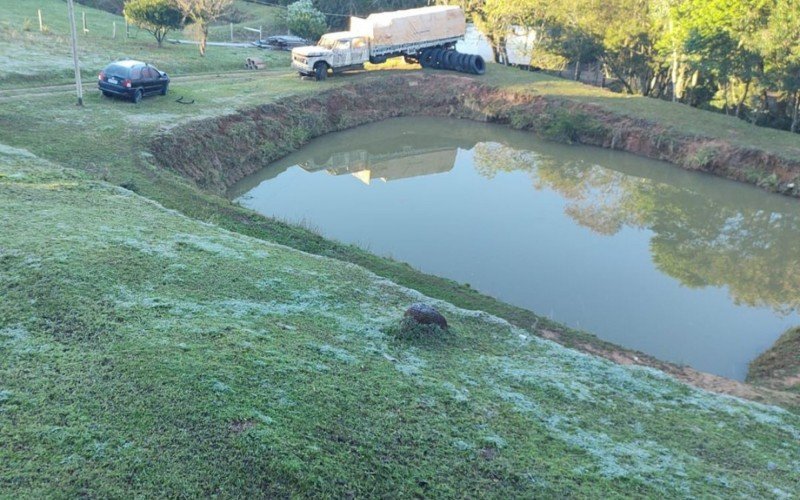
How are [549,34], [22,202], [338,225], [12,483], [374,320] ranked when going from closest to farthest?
1. [12,483]
2. [374,320]
3. [22,202]
4. [338,225]
5. [549,34]

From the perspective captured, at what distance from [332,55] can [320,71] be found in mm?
1091

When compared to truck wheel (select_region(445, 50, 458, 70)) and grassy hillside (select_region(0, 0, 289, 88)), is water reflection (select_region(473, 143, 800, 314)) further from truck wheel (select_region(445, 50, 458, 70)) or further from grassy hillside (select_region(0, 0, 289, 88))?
grassy hillside (select_region(0, 0, 289, 88))

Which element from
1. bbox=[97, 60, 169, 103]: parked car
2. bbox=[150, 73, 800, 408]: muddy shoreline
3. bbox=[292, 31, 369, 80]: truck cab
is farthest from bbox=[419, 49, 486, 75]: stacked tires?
bbox=[97, 60, 169, 103]: parked car

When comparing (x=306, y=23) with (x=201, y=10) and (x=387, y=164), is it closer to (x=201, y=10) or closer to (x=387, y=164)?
(x=201, y=10)

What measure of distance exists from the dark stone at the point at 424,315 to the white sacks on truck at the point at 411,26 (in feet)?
96.9

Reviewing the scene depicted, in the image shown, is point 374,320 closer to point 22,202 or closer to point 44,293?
point 44,293

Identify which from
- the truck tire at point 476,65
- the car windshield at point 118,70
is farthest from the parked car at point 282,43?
the car windshield at point 118,70

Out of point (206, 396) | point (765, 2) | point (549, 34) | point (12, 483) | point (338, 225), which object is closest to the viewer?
point (12, 483)

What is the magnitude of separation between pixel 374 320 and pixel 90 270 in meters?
4.22

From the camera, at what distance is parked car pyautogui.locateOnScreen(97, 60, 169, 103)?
24.3 m

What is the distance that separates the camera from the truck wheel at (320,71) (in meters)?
34.3

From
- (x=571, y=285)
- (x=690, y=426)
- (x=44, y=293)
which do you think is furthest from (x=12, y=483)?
(x=571, y=285)

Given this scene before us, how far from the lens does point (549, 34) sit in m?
38.6

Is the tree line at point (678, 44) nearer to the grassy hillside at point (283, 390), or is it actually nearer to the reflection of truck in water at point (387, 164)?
the reflection of truck in water at point (387, 164)
